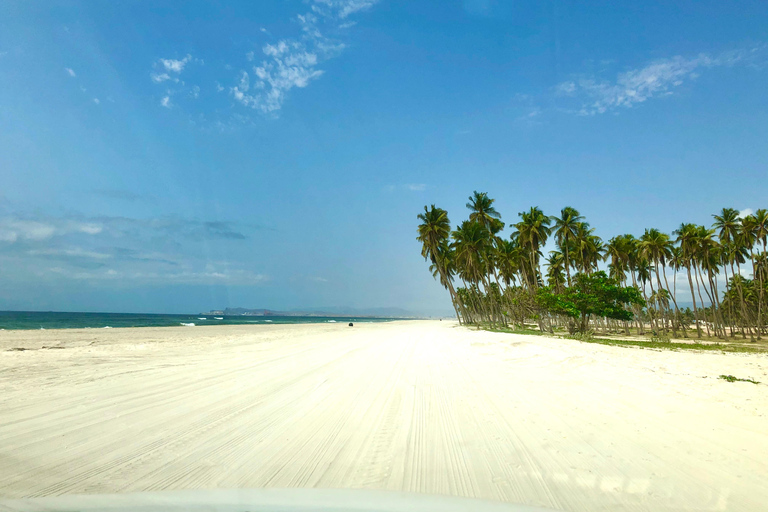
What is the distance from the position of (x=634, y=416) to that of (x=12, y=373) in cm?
1201

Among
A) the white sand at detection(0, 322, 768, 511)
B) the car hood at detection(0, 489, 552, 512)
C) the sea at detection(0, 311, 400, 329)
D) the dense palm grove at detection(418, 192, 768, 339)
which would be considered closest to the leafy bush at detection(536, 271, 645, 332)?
the dense palm grove at detection(418, 192, 768, 339)

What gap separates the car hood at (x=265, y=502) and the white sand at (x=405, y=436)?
0.47 feet

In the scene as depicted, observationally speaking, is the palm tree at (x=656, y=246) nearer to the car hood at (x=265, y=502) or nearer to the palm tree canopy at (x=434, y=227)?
the palm tree canopy at (x=434, y=227)

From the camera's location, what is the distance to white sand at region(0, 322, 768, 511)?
311cm

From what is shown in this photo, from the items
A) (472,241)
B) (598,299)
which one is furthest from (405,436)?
(472,241)

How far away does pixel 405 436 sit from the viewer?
4348 mm

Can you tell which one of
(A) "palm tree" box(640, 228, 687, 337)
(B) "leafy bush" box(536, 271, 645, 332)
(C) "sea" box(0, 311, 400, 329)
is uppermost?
(A) "palm tree" box(640, 228, 687, 337)

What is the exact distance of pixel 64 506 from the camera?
276cm

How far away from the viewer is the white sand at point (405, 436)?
311cm

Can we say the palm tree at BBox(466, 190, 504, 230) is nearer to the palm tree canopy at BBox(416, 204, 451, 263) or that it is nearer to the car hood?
the palm tree canopy at BBox(416, 204, 451, 263)

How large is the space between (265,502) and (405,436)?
1.93 meters

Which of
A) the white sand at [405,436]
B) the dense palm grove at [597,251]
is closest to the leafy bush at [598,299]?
the dense palm grove at [597,251]

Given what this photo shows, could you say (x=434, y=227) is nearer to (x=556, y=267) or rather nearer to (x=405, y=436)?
(x=556, y=267)

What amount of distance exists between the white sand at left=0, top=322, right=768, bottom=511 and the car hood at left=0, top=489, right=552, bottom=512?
0.14 meters
